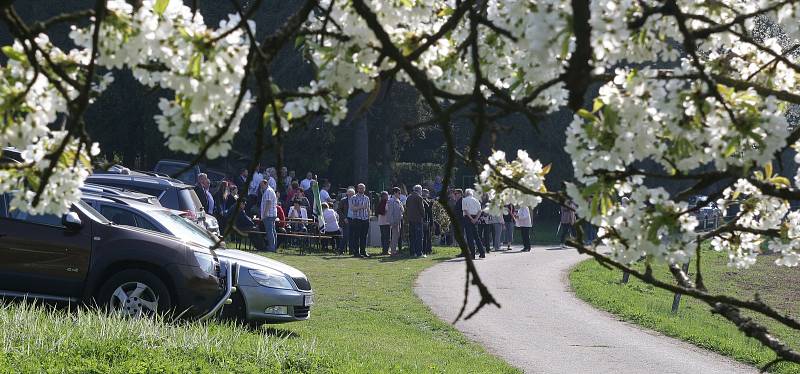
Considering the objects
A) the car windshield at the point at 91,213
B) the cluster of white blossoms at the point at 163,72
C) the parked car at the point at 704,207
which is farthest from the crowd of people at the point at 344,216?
the cluster of white blossoms at the point at 163,72

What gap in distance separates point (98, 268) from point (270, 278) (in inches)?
87.0

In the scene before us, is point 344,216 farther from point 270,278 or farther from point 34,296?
point 34,296

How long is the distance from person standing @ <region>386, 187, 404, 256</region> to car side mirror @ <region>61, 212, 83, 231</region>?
57.1 ft

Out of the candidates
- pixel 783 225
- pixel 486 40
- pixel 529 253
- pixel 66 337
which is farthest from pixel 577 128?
pixel 529 253

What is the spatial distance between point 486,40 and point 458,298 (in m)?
14.8

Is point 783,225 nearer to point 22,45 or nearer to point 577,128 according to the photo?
point 577,128

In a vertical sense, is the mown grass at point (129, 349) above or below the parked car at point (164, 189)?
below

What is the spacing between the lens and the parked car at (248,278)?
43.6 ft

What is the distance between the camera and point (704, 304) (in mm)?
20016

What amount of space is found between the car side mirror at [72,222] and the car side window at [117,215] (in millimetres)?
1229

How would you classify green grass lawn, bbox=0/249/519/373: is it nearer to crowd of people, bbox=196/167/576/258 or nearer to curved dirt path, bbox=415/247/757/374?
curved dirt path, bbox=415/247/757/374

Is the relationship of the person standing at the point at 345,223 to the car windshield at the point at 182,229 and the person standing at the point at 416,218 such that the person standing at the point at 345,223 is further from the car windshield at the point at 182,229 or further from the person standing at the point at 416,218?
the car windshield at the point at 182,229

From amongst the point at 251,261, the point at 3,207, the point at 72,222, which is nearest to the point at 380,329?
the point at 251,261

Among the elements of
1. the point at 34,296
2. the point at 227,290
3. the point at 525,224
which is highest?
the point at 525,224
